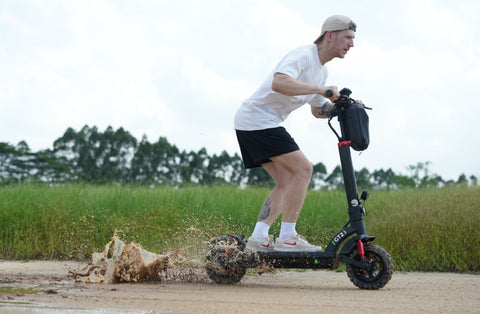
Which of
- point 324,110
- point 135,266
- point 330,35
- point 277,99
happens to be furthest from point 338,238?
point 135,266

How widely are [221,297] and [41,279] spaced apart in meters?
2.12

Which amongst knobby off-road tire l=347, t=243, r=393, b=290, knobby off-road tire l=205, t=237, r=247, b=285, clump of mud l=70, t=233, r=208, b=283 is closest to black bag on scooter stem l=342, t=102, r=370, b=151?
knobby off-road tire l=347, t=243, r=393, b=290

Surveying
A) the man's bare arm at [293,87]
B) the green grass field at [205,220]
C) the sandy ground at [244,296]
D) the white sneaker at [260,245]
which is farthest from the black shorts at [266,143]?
the green grass field at [205,220]

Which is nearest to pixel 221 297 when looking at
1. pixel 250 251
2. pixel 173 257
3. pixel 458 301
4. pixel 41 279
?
pixel 250 251

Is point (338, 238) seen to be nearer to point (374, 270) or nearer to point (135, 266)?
point (374, 270)

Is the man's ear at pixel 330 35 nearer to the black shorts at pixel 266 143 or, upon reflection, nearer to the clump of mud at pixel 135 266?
the black shorts at pixel 266 143

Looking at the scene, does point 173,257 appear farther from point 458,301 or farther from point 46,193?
point 46,193

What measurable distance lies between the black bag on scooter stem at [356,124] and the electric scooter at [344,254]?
35mm

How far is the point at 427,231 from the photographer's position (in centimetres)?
765

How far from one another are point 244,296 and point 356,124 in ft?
5.29

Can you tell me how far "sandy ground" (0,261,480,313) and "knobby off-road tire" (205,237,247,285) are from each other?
0.12m

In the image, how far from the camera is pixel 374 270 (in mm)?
4586

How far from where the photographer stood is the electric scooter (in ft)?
14.9

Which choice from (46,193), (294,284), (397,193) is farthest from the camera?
(397,193)
